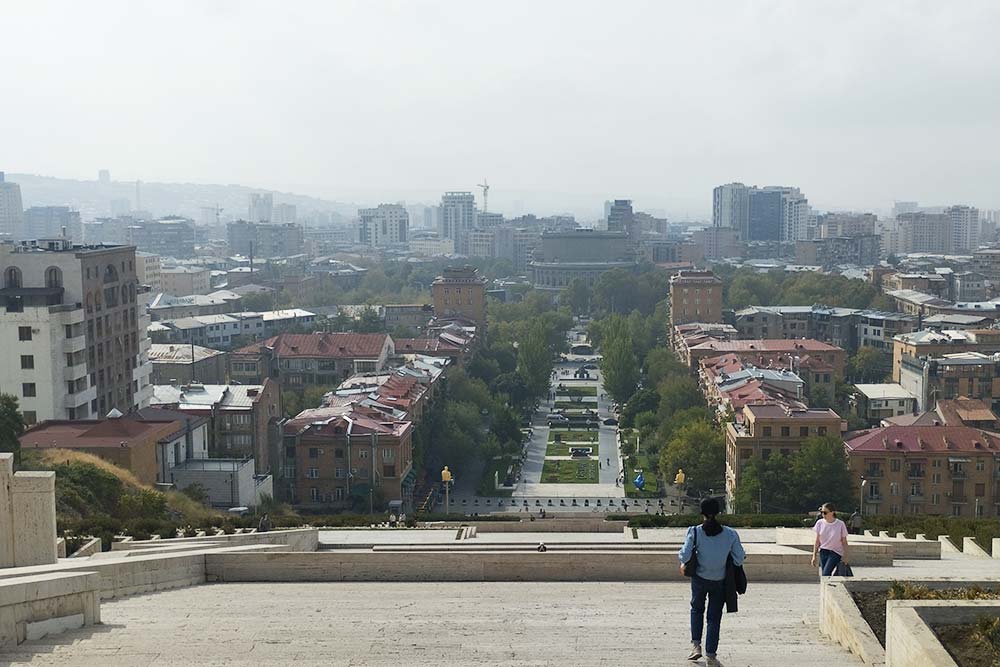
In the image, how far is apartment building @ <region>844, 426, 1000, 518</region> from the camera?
35312mm

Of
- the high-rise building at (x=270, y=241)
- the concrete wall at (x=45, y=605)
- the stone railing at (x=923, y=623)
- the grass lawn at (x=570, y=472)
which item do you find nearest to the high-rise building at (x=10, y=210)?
the high-rise building at (x=270, y=241)

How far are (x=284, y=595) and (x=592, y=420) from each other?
42.6m

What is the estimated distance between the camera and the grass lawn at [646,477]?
126ft

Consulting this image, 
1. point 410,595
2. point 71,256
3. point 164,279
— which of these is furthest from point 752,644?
point 164,279

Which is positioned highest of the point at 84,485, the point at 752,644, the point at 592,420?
the point at 752,644

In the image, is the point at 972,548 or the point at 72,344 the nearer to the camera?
the point at 972,548

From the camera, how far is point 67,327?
31766 millimetres

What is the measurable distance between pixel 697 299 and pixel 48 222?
12409cm

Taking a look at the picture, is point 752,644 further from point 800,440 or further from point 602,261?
point 602,261

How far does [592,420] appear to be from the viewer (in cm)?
5312

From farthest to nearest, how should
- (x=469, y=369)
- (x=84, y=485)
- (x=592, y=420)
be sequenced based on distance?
(x=469, y=369) → (x=592, y=420) → (x=84, y=485)

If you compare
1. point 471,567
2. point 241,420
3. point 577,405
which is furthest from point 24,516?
point 577,405

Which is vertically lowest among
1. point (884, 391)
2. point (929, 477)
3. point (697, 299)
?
point (929, 477)

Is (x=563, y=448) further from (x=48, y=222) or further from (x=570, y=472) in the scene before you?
(x=48, y=222)
